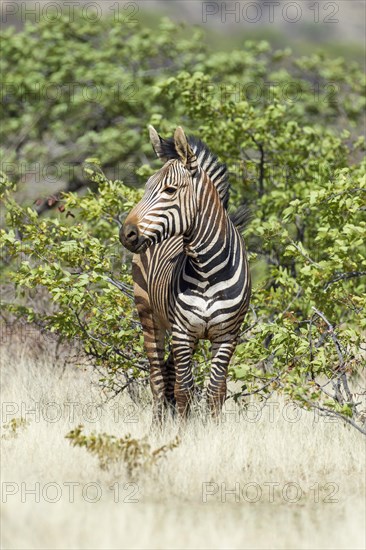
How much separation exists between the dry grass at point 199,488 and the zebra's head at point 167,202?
1.79 metres

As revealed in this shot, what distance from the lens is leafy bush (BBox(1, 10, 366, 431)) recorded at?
31.0ft

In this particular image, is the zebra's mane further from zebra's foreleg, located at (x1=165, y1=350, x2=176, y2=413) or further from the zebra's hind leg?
zebra's foreleg, located at (x1=165, y1=350, x2=176, y2=413)

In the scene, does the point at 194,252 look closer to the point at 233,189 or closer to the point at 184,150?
the point at 184,150

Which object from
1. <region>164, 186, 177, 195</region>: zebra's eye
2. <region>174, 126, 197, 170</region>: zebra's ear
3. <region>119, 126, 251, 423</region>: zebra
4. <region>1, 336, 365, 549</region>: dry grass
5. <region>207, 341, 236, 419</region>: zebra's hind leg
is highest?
<region>174, 126, 197, 170</region>: zebra's ear

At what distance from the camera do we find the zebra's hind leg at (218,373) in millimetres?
8422

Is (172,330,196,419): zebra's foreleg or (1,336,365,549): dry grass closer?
(1,336,365,549): dry grass

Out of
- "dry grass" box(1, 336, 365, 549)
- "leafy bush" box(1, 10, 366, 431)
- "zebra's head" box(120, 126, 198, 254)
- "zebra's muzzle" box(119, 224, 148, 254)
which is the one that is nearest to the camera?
"dry grass" box(1, 336, 365, 549)

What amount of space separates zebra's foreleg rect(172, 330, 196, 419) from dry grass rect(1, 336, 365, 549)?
22 centimetres

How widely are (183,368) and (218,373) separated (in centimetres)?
33

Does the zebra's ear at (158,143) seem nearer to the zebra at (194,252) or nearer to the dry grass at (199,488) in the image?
the zebra at (194,252)

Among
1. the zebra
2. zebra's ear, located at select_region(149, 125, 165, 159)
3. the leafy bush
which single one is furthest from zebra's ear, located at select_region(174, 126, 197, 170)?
the leafy bush

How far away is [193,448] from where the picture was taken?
25.1ft

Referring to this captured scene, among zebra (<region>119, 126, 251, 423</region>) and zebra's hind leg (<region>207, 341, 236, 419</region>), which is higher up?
zebra (<region>119, 126, 251, 423</region>)

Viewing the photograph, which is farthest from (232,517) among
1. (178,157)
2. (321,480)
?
(178,157)
